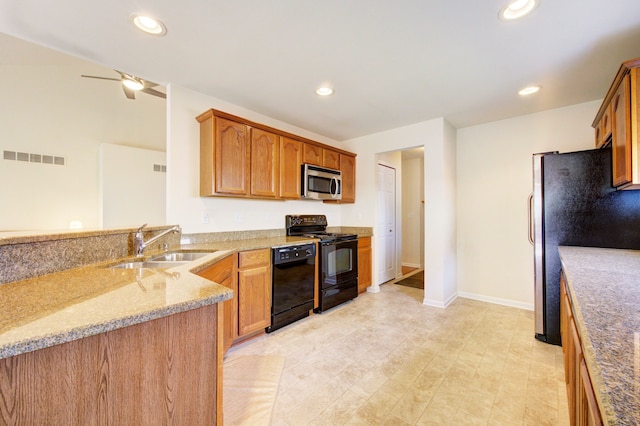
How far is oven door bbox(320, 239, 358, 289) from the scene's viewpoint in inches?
122

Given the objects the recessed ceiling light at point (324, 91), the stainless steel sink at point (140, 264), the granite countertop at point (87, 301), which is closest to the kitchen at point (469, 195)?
the stainless steel sink at point (140, 264)

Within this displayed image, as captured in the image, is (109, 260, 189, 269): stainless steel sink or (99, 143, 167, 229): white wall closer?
(109, 260, 189, 269): stainless steel sink

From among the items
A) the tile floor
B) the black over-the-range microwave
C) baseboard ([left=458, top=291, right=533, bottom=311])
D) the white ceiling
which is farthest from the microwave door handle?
baseboard ([left=458, top=291, right=533, bottom=311])

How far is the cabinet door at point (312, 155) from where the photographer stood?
3307 mm

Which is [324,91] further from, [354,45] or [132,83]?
[132,83]

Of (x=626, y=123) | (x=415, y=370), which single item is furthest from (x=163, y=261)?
(x=626, y=123)

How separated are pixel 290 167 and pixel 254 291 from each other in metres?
1.50

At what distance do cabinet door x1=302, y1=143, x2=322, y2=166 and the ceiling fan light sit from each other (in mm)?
1878

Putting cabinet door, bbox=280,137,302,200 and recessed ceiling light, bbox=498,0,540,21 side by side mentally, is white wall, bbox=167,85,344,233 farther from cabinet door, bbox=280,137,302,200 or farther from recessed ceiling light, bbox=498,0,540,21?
recessed ceiling light, bbox=498,0,540,21

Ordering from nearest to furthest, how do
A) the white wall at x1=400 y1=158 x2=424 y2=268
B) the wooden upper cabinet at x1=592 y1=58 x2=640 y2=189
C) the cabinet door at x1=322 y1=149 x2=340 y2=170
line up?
1. the wooden upper cabinet at x1=592 y1=58 x2=640 y2=189
2. the cabinet door at x1=322 y1=149 x2=340 y2=170
3. the white wall at x1=400 y1=158 x2=424 y2=268

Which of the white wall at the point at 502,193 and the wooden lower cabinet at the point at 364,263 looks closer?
the white wall at the point at 502,193

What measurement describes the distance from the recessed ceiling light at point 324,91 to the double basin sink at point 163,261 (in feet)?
6.05

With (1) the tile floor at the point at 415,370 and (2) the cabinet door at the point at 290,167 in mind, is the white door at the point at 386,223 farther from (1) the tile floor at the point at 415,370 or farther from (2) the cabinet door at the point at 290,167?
(2) the cabinet door at the point at 290,167

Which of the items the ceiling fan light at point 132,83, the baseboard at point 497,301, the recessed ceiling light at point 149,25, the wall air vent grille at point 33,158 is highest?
the ceiling fan light at point 132,83
